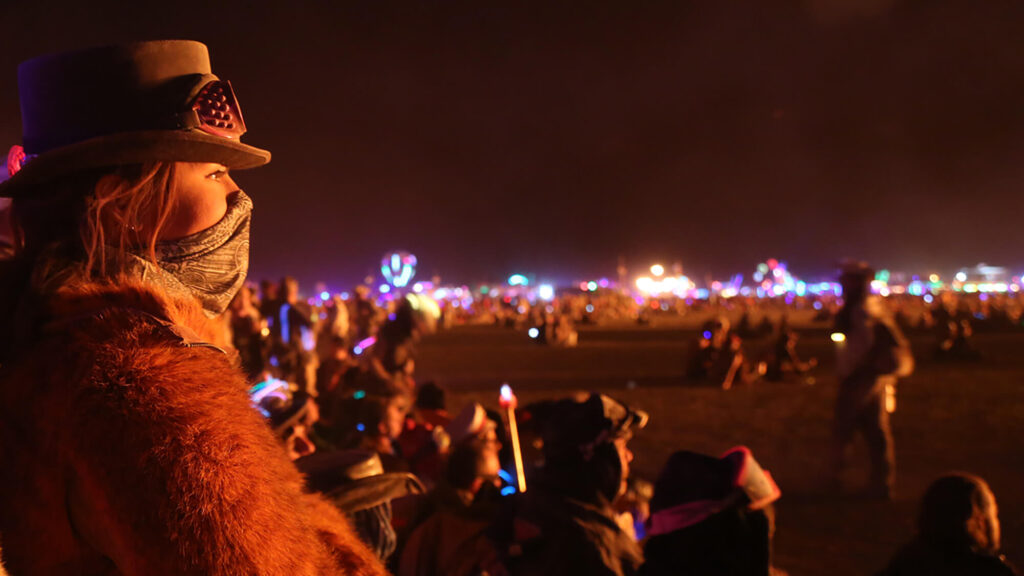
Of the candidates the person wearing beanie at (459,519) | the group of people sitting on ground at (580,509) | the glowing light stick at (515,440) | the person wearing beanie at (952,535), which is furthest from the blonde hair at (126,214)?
the person wearing beanie at (952,535)

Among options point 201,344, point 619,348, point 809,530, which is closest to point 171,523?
point 201,344

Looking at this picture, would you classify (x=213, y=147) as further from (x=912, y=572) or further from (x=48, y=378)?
(x=912, y=572)

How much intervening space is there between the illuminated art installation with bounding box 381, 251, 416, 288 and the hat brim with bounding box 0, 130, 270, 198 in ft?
114

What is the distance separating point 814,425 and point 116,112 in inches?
405

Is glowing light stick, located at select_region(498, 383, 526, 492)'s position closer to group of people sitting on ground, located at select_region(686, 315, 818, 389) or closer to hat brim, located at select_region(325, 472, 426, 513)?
hat brim, located at select_region(325, 472, 426, 513)

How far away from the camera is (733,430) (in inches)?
369

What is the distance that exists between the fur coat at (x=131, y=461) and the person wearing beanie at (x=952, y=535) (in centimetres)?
301

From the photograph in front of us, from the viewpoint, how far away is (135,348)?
862 millimetres

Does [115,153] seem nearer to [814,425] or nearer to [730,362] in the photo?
[814,425]

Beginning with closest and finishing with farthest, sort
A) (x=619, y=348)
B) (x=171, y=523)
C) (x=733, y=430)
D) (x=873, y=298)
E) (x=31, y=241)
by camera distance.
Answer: (x=171, y=523), (x=31, y=241), (x=873, y=298), (x=733, y=430), (x=619, y=348)

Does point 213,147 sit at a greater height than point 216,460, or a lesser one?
greater

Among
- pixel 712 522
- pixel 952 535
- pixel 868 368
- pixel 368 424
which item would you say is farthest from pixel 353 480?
pixel 868 368

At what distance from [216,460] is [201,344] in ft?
0.60

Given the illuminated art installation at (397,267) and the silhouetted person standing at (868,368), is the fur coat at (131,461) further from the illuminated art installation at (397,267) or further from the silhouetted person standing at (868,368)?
the illuminated art installation at (397,267)
